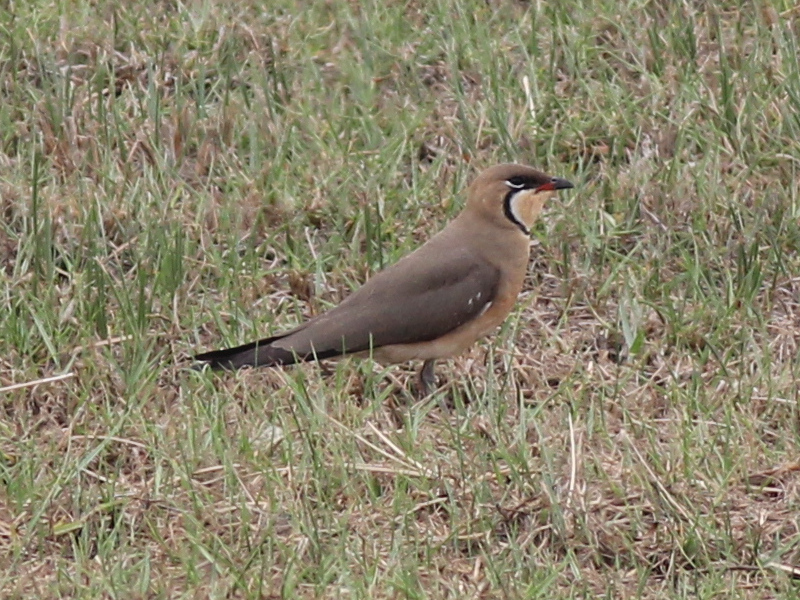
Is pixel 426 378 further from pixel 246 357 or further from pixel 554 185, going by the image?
pixel 554 185

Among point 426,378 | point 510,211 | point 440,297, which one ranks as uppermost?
point 510,211

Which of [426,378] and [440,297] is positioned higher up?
[440,297]

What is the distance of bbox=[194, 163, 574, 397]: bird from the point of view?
6398mm

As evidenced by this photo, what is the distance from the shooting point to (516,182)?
22.8ft

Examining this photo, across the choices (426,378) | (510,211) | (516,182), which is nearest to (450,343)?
(426,378)

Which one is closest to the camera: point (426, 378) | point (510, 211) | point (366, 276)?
point (426, 378)

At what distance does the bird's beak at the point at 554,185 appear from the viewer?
6930mm

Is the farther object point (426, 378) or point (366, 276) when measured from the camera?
point (366, 276)

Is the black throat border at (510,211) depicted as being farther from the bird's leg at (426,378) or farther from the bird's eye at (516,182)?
the bird's leg at (426,378)

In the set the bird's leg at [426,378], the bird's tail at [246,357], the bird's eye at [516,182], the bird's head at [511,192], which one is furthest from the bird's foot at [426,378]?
the bird's eye at [516,182]

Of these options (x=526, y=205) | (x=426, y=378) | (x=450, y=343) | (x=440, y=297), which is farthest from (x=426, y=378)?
(x=526, y=205)

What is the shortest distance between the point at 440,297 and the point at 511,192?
0.61 meters

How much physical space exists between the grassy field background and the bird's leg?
0.10 metres

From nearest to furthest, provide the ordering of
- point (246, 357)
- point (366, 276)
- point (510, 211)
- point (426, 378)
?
point (246, 357) < point (426, 378) < point (510, 211) < point (366, 276)
